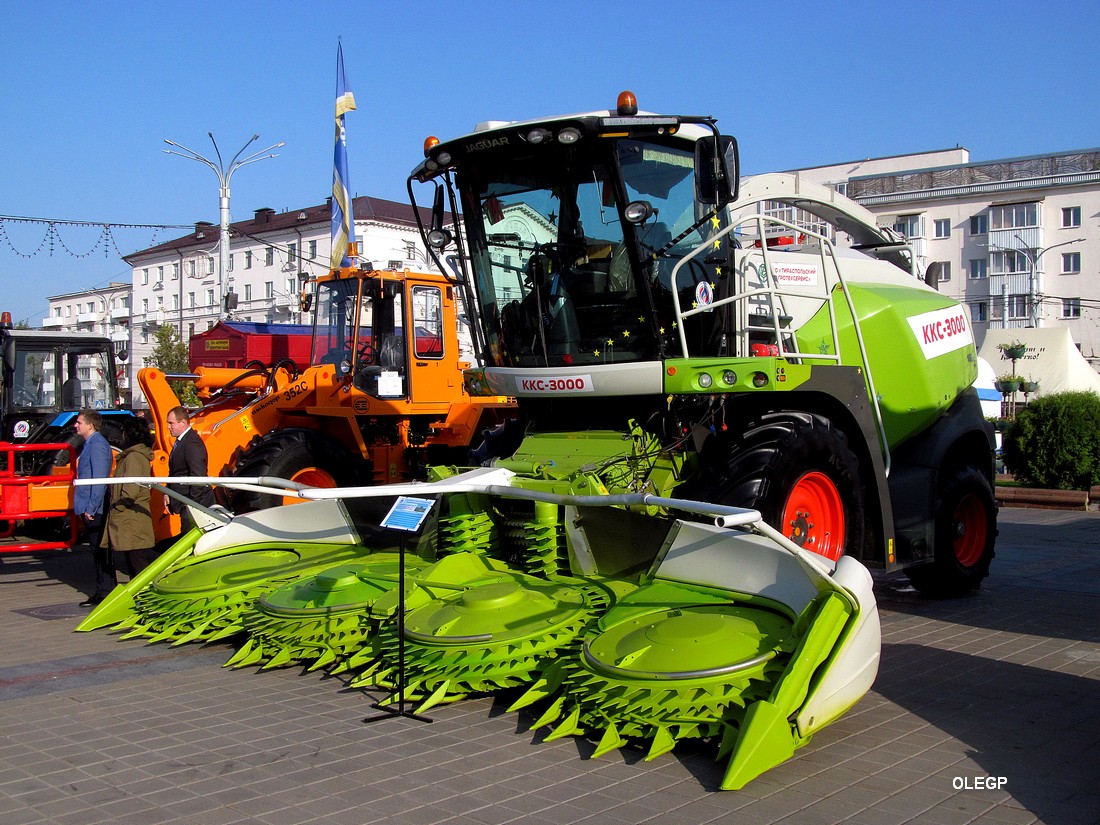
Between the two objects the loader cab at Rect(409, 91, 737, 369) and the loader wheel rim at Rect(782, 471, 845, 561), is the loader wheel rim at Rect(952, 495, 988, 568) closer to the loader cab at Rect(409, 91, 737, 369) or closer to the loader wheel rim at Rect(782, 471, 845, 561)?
the loader wheel rim at Rect(782, 471, 845, 561)

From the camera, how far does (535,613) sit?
17.9 feet

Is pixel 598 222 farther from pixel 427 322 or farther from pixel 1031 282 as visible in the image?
pixel 1031 282

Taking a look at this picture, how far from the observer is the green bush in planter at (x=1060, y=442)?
1766cm

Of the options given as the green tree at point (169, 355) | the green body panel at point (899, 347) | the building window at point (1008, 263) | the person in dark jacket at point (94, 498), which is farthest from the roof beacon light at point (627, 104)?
the building window at point (1008, 263)

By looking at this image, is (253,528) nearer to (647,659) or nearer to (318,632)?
(318,632)

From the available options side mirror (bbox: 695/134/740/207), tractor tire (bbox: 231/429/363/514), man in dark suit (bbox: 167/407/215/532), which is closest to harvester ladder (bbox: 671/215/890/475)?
side mirror (bbox: 695/134/740/207)

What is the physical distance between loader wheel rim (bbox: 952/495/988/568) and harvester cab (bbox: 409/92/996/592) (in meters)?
0.55

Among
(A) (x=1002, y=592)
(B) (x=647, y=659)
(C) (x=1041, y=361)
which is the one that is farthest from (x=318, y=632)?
(C) (x=1041, y=361)

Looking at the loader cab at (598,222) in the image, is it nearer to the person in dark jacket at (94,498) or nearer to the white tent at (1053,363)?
the person in dark jacket at (94,498)

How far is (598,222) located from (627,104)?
0.83 meters

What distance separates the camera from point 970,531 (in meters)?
9.12

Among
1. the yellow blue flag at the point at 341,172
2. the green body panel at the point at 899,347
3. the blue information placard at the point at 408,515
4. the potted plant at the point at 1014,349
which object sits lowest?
the blue information placard at the point at 408,515

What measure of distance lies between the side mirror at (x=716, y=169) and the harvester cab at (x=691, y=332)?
1 cm

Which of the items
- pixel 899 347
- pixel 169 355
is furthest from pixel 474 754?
pixel 169 355
